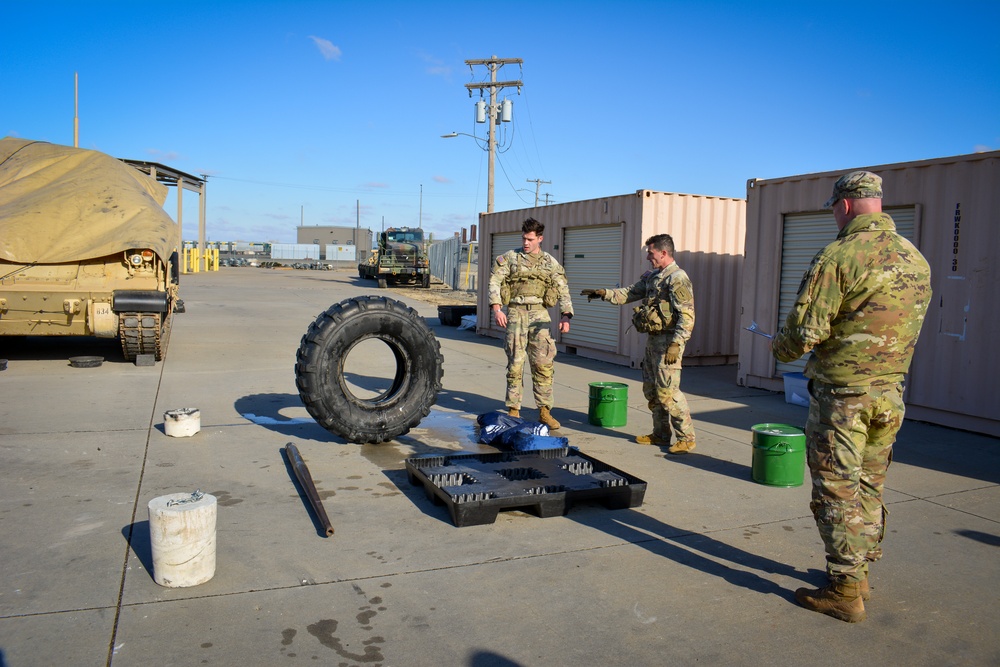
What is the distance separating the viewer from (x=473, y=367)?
37.5 feet

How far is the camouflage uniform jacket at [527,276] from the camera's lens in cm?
750

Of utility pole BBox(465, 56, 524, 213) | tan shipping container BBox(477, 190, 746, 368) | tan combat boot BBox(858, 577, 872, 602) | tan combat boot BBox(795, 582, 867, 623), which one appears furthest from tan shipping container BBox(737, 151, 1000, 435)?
utility pole BBox(465, 56, 524, 213)

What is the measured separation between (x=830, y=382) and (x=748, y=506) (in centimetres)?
185

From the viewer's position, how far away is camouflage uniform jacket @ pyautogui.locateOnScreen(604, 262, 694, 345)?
249 inches

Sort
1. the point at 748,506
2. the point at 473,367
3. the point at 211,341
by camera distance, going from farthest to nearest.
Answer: the point at 211,341, the point at 473,367, the point at 748,506

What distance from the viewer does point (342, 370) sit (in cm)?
638

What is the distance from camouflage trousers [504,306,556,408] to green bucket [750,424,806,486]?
2.29 metres

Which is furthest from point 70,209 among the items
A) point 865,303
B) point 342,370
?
point 865,303

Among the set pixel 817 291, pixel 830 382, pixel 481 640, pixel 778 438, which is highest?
pixel 817 291

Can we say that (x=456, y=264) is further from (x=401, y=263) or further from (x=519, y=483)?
(x=519, y=483)

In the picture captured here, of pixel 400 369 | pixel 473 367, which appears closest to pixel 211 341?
pixel 473 367

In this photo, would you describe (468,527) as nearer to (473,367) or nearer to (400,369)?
Result: (400,369)

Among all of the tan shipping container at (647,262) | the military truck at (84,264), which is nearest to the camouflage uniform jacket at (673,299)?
the tan shipping container at (647,262)

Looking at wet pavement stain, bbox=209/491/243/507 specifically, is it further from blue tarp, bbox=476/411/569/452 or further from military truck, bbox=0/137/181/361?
military truck, bbox=0/137/181/361
